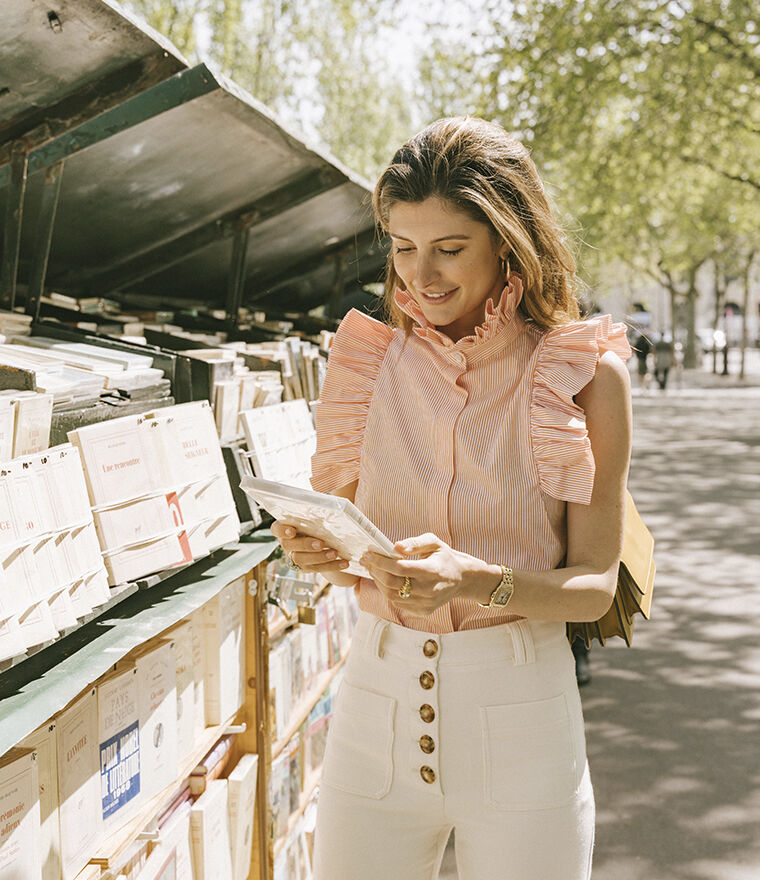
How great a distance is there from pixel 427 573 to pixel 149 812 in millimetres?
1218

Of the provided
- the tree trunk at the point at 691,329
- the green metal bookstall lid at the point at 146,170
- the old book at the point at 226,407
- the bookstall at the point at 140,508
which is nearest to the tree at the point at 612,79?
the green metal bookstall lid at the point at 146,170

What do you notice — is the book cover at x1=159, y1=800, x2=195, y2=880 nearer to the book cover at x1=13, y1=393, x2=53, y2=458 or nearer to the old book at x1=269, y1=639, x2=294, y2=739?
the old book at x1=269, y1=639, x2=294, y2=739

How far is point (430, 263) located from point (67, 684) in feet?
3.30

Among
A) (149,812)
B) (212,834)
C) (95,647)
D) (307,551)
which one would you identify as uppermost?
(307,551)

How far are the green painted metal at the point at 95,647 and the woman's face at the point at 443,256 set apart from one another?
92 cm

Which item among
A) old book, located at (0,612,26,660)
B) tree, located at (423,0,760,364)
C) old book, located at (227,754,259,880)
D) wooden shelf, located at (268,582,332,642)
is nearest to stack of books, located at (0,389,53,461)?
old book, located at (0,612,26,660)

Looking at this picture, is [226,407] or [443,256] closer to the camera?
[443,256]

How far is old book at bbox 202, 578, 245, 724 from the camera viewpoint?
284 centimetres

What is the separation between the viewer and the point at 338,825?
182cm

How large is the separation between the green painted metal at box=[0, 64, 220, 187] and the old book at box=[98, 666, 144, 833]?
148cm

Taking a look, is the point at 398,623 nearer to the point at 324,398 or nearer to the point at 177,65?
the point at 324,398

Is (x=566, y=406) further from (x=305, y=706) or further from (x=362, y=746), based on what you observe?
(x=305, y=706)

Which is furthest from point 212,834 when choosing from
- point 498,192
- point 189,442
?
point 498,192

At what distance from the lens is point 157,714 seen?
247 centimetres
